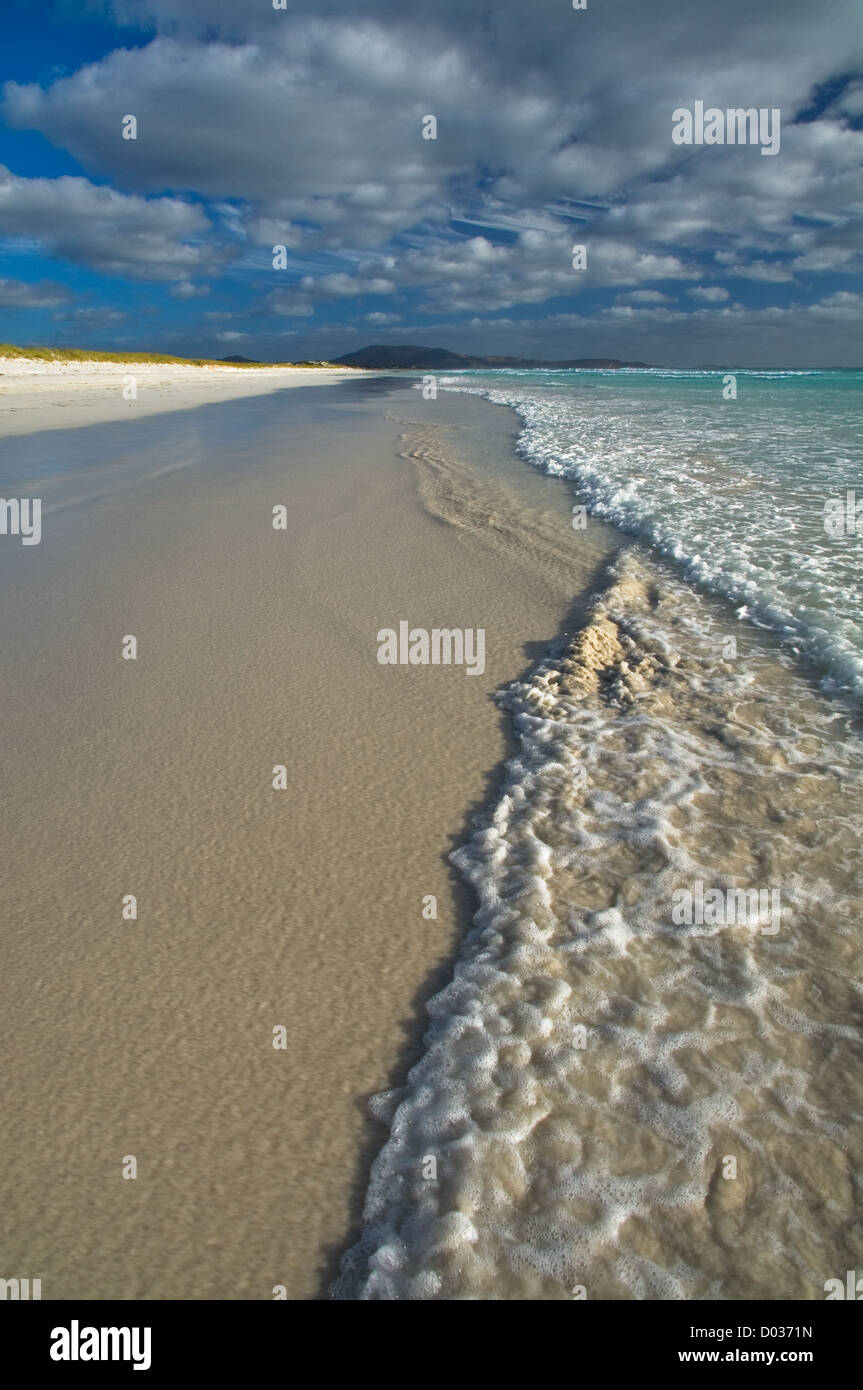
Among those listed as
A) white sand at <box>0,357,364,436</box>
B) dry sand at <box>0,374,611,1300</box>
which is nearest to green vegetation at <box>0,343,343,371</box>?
white sand at <box>0,357,364,436</box>

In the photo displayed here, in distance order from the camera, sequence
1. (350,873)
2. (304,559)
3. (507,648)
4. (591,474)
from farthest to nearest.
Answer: (591,474) → (304,559) → (507,648) → (350,873)

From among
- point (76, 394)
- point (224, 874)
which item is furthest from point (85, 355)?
point (224, 874)

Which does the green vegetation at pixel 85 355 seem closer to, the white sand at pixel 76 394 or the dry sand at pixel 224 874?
the white sand at pixel 76 394

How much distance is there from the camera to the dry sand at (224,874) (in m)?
2.05

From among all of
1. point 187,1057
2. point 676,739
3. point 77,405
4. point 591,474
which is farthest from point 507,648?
point 77,405

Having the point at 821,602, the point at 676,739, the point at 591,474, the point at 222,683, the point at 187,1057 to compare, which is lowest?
the point at 187,1057

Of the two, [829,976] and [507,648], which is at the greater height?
[507,648]

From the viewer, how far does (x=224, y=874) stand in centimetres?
318

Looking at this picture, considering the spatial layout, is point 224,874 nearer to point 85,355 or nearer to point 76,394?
point 76,394

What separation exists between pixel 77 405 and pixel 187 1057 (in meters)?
28.1

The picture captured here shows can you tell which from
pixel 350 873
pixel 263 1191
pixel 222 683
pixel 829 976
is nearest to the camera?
pixel 263 1191

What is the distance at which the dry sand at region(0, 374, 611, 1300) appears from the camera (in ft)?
6.73
